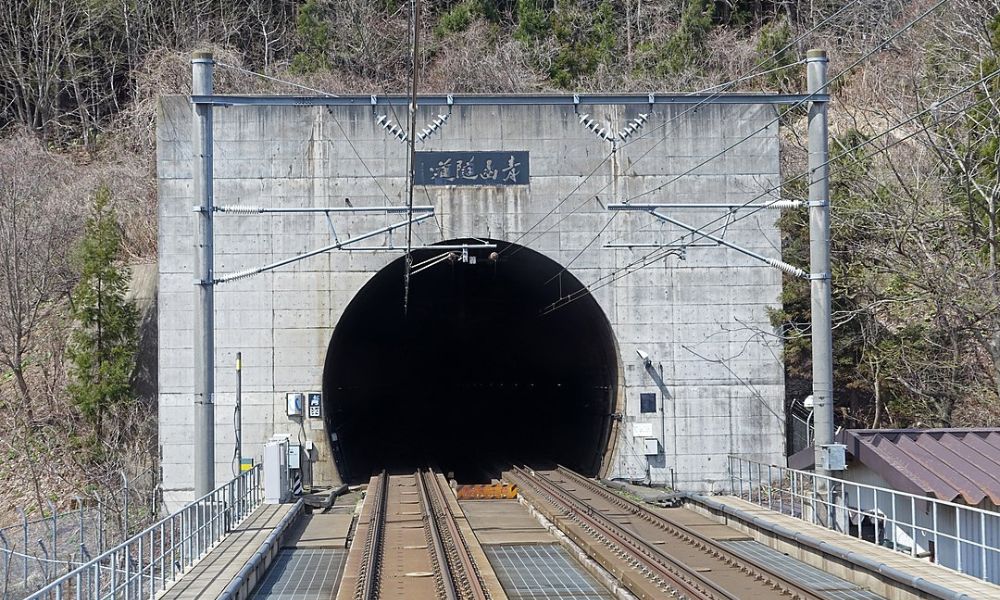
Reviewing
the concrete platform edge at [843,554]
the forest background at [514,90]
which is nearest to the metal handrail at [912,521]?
the concrete platform edge at [843,554]

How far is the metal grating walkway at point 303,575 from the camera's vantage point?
12.1m

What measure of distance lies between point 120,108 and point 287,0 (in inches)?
336

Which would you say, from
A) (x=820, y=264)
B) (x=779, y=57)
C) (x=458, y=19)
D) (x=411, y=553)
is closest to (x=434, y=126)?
(x=820, y=264)

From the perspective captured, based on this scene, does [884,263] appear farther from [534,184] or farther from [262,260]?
[262,260]

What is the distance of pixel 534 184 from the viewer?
21.8 meters

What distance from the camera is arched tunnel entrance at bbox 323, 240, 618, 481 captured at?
81.6ft

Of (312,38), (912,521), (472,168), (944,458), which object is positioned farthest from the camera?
(312,38)

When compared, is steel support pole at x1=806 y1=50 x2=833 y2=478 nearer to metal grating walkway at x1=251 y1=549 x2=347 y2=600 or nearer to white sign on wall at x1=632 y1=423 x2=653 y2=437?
metal grating walkway at x1=251 y1=549 x2=347 y2=600

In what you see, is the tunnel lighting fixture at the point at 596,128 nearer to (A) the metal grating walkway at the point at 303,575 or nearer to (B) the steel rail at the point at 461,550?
(B) the steel rail at the point at 461,550

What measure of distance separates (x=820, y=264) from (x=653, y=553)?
4698mm

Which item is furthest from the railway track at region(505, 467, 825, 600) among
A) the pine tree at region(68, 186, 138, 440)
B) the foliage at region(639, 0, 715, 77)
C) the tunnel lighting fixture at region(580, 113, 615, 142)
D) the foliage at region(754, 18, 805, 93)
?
the foliage at region(639, 0, 715, 77)

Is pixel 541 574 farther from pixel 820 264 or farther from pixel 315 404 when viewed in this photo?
pixel 315 404

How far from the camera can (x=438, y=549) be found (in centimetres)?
1395

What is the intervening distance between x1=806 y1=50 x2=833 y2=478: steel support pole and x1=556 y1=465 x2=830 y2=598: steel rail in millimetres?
1972
